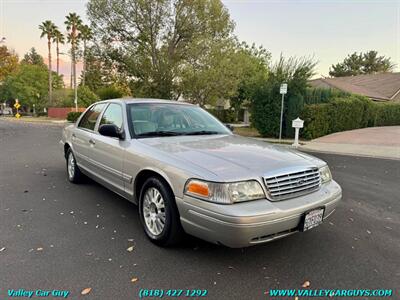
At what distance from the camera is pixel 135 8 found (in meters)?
24.5

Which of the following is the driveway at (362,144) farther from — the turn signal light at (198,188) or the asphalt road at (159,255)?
the turn signal light at (198,188)

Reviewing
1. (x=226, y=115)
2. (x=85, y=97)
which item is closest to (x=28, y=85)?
(x=85, y=97)

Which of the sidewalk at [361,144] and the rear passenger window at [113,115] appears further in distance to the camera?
the sidewalk at [361,144]

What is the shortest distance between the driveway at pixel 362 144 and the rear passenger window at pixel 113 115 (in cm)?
924

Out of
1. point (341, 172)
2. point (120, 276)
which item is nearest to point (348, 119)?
point (341, 172)

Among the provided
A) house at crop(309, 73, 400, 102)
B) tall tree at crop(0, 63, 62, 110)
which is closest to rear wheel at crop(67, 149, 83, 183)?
house at crop(309, 73, 400, 102)

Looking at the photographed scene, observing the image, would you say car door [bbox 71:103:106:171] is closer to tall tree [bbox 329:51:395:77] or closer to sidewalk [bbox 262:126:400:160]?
sidewalk [bbox 262:126:400:160]

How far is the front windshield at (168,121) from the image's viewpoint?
3.73m

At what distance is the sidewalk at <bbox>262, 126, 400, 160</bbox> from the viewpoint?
1087 cm

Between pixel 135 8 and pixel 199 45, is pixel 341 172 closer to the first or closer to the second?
pixel 199 45

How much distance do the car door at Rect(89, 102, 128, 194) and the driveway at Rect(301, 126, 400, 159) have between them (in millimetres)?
9292

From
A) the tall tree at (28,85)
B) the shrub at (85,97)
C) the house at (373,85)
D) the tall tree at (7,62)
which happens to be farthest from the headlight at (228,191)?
the tall tree at (7,62)

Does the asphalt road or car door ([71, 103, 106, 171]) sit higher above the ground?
car door ([71, 103, 106, 171])

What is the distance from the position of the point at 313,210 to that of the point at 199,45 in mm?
21046
